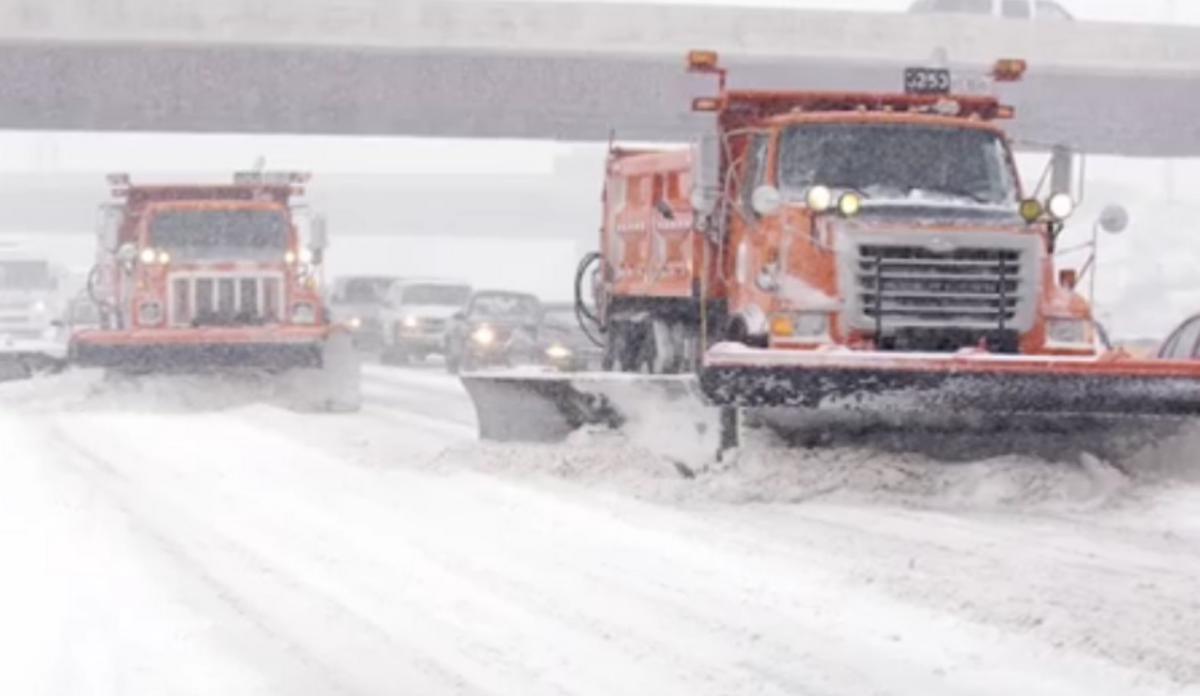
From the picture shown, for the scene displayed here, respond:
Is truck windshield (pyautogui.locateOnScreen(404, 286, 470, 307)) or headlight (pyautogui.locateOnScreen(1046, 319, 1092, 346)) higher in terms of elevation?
headlight (pyautogui.locateOnScreen(1046, 319, 1092, 346))

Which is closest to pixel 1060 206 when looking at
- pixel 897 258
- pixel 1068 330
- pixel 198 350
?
pixel 1068 330

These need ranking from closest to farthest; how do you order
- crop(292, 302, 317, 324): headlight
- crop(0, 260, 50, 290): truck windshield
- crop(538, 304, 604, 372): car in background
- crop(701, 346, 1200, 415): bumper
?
crop(701, 346, 1200, 415): bumper, crop(292, 302, 317, 324): headlight, crop(538, 304, 604, 372): car in background, crop(0, 260, 50, 290): truck windshield

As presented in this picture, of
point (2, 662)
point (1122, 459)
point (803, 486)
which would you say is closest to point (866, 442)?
point (803, 486)

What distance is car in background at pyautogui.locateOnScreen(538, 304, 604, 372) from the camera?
2688 centimetres

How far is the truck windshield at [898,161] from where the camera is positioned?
14.5 metres

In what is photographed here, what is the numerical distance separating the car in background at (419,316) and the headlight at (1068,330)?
2558cm

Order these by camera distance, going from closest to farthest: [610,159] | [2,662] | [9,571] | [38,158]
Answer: [2,662]
[9,571]
[610,159]
[38,158]

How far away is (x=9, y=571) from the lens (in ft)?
32.6

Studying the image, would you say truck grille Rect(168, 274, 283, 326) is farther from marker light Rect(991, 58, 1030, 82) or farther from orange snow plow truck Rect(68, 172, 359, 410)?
marker light Rect(991, 58, 1030, 82)

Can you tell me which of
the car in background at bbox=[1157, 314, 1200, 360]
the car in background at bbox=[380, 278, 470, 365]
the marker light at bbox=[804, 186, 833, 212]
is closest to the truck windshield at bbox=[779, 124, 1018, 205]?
the marker light at bbox=[804, 186, 833, 212]

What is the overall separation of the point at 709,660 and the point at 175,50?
118ft

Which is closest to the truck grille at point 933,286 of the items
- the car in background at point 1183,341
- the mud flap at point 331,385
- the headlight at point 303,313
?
the car in background at point 1183,341

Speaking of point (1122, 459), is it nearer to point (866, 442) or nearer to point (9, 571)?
point (866, 442)

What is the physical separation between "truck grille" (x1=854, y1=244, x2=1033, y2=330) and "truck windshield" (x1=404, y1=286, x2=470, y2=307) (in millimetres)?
26551
